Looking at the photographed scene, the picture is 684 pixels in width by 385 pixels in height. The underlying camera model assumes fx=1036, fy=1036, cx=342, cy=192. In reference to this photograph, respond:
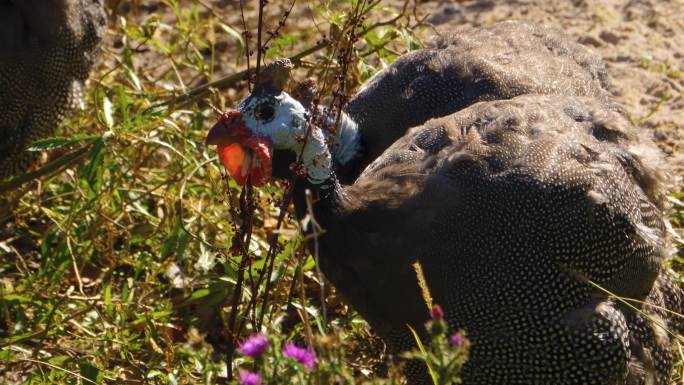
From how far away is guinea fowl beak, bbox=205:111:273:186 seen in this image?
3201 mm

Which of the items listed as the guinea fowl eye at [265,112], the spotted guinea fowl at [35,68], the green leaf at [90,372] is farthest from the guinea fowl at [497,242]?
the spotted guinea fowl at [35,68]

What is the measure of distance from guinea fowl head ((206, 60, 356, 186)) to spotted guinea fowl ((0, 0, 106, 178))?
65.4 inches

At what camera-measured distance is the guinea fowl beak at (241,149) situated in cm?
320

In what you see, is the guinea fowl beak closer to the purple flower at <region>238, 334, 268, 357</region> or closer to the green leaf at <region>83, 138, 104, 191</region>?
the green leaf at <region>83, 138, 104, 191</region>

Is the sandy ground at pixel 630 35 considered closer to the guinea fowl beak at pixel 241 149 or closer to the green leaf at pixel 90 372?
the guinea fowl beak at pixel 241 149

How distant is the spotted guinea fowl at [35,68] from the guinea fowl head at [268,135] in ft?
5.45

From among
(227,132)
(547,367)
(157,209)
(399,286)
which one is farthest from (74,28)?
(547,367)

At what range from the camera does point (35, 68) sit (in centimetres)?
462

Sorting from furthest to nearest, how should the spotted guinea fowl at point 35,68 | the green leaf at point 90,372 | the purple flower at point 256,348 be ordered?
the spotted guinea fowl at point 35,68, the green leaf at point 90,372, the purple flower at point 256,348

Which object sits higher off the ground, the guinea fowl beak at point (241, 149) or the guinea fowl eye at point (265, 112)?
the guinea fowl eye at point (265, 112)

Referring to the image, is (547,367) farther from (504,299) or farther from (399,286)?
(399,286)

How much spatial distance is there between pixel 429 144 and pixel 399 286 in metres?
0.56

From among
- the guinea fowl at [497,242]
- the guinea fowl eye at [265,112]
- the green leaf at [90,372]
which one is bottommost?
the green leaf at [90,372]

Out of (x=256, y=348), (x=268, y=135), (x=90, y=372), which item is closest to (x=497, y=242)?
(x=268, y=135)
